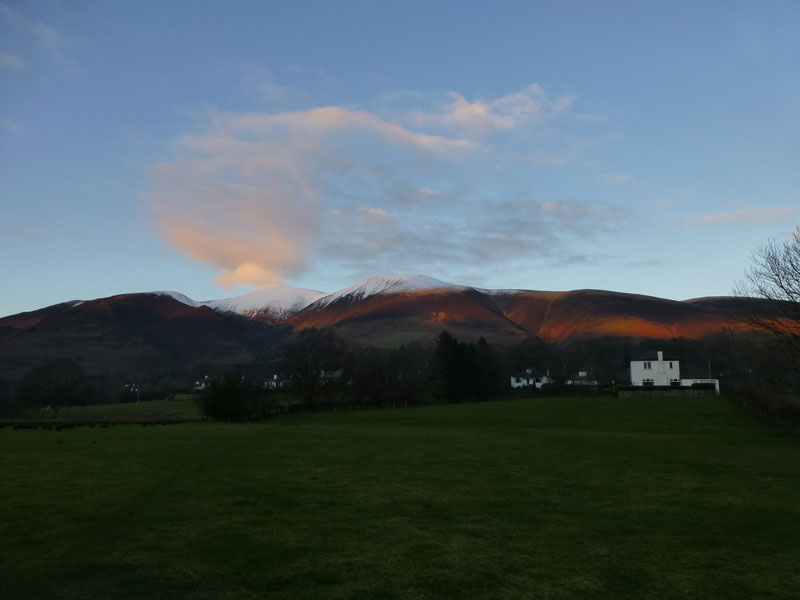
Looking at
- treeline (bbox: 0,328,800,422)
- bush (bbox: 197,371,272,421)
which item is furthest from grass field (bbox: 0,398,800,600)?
treeline (bbox: 0,328,800,422)

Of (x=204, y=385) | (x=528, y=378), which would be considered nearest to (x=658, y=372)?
(x=528, y=378)

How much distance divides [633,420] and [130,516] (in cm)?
5311

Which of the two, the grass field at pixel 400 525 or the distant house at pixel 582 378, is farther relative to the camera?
the distant house at pixel 582 378

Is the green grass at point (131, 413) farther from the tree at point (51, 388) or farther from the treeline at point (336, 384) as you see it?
the treeline at point (336, 384)

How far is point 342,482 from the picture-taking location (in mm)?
19312

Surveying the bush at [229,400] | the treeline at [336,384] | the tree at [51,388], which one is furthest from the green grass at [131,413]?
the treeline at [336,384]

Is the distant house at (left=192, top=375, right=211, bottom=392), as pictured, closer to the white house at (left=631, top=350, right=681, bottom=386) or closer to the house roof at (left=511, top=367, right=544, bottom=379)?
the house roof at (left=511, top=367, right=544, bottom=379)

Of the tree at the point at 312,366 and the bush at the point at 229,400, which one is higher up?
the tree at the point at 312,366

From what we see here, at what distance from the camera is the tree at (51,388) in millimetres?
109062

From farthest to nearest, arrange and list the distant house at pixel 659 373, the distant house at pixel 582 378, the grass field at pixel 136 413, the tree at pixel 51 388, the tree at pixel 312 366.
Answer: the distant house at pixel 582 378, the distant house at pixel 659 373, the tree at pixel 51 388, the tree at pixel 312 366, the grass field at pixel 136 413

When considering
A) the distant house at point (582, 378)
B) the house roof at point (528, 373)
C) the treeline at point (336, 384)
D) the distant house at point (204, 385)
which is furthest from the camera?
the house roof at point (528, 373)

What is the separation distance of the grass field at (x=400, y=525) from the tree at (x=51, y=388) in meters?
94.2

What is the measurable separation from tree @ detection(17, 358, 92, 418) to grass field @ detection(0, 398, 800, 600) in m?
94.2

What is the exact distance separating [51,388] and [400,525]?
117 m
